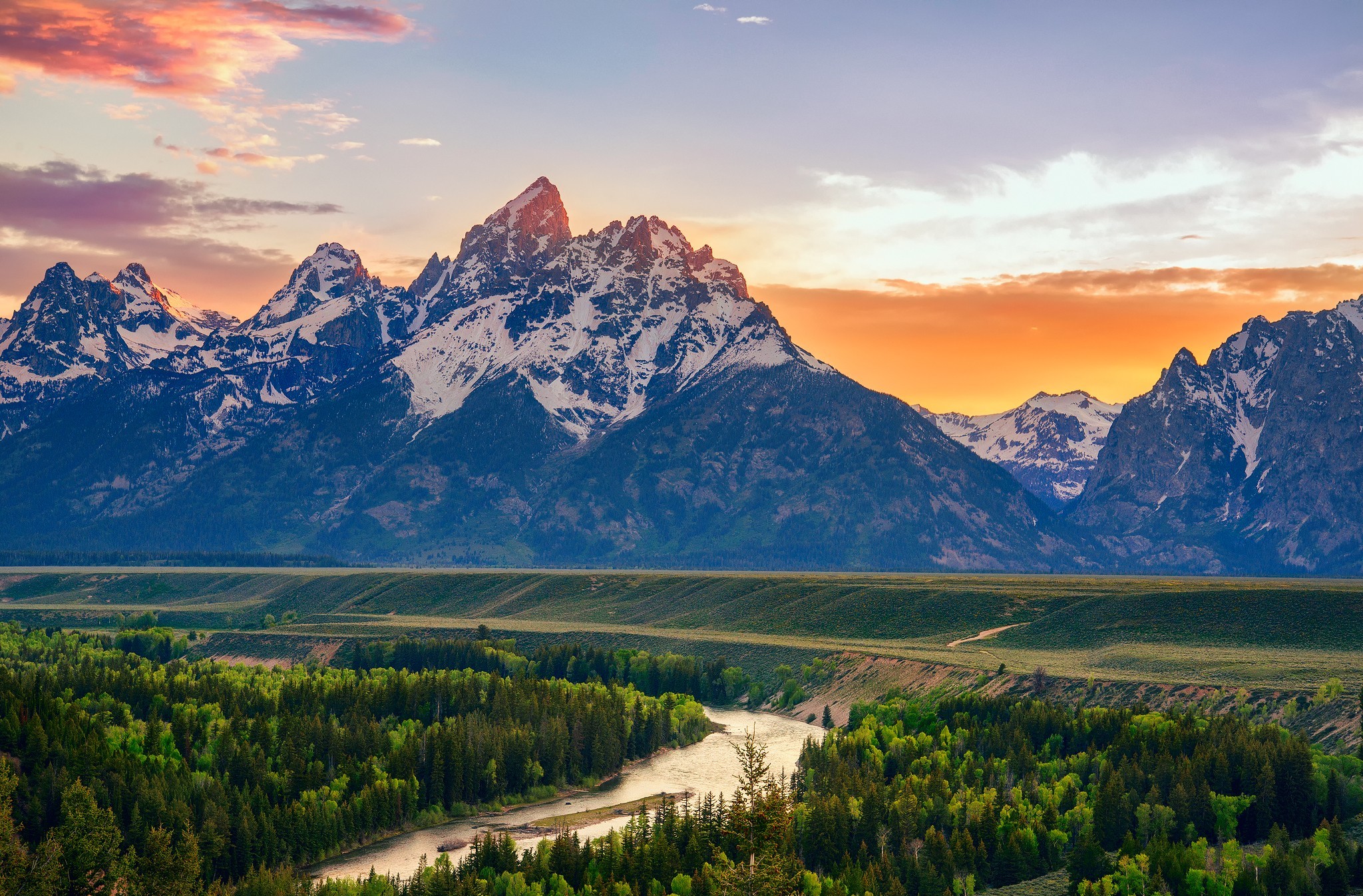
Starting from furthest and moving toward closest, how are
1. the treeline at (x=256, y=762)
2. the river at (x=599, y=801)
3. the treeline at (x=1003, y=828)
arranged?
the river at (x=599, y=801), the treeline at (x=256, y=762), the treeline at (x=1003, y=828)

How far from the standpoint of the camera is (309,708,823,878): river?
138875 mm

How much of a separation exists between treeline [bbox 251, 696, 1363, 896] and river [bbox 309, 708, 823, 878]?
833 cm

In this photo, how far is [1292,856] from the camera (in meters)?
118

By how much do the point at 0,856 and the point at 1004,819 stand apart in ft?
282

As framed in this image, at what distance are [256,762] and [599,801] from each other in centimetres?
3766

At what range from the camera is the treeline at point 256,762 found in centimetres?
12800

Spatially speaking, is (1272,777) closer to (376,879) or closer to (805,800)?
(805,800)

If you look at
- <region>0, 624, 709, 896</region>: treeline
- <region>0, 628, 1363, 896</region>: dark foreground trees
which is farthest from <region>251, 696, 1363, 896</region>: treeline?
<region>0, 624, 709, 896</region>: treeline

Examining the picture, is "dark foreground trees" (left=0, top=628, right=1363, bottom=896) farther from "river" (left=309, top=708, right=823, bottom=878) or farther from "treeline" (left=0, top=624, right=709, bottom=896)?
"river" (left=309, top=708, right=823, bottom=878)

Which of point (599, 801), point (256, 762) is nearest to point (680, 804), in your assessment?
point (599, 801)

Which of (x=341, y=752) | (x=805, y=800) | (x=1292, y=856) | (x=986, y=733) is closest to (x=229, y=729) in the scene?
(x=341, y=752)

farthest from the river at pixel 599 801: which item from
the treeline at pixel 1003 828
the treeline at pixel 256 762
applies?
the treeline at pixel 1003 828

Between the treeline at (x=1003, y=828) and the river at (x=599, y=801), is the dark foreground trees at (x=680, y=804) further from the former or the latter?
the river at (x=599, y=801)

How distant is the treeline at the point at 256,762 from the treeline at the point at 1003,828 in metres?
14.5
